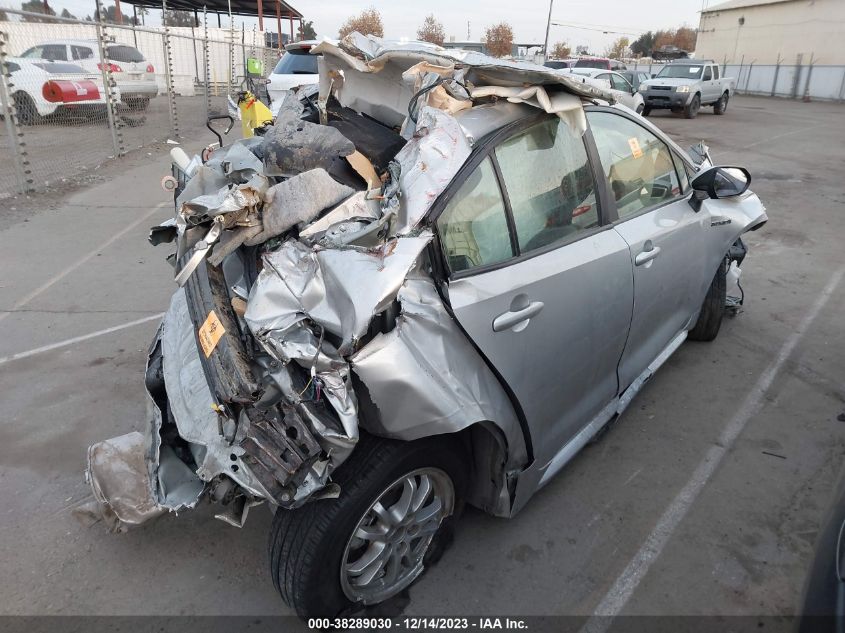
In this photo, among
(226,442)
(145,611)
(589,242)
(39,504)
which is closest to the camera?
(226,442)

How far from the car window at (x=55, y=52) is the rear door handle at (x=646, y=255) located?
9.61m

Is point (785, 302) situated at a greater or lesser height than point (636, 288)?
lesser

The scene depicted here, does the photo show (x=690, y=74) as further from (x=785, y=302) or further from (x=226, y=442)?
(x=226, y=442)

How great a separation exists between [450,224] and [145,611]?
1863 mm

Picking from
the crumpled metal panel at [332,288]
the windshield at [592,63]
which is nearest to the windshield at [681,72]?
the windshield at [592,63]

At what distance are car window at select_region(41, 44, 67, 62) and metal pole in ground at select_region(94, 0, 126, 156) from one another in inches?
25.8

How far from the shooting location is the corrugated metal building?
36000 mm

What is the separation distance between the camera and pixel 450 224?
217 centimetres

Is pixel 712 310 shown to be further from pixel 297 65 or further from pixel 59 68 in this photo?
pixel 297 65

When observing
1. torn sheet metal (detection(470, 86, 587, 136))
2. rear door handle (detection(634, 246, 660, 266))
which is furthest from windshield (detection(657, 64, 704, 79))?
torn sheet metal (detection(470, 86, 587, 136))

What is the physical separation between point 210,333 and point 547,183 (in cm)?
147

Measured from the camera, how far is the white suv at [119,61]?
937 cm

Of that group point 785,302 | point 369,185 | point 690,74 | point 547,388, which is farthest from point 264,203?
point 690,74

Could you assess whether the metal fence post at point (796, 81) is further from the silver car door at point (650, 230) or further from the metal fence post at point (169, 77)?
the silver car door at point (650, 230)
